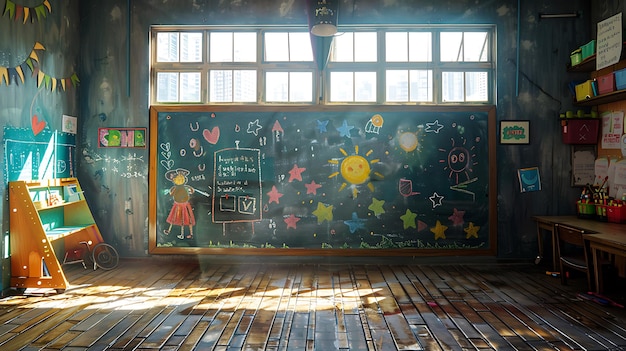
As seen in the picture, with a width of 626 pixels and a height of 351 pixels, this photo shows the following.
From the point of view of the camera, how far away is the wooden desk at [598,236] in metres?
3.52

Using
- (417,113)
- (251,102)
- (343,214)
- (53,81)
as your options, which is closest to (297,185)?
(343,214)

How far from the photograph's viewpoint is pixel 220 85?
5.42 meters

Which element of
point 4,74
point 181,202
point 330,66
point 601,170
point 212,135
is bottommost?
point 181,202

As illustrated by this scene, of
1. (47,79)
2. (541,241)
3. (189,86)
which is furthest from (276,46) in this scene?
(541,241)

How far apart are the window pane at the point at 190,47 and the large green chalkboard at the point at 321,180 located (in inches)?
24.4

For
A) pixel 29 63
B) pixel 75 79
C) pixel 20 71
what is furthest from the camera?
pixel 75 79

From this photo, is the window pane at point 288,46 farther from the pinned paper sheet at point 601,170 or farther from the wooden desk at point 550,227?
the pinned paper sheet at point 601,170

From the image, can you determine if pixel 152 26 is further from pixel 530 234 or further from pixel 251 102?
pixel 530 234

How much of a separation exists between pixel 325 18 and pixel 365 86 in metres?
1.01

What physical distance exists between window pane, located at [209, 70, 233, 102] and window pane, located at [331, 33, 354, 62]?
4.10 feet

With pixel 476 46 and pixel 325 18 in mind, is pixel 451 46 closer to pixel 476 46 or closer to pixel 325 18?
pixel 476 46

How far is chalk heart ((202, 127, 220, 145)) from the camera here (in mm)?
5332

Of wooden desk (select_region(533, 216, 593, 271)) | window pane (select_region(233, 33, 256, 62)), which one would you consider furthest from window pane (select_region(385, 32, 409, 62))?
wooden desk (select_region(533, 216, 593, 271))

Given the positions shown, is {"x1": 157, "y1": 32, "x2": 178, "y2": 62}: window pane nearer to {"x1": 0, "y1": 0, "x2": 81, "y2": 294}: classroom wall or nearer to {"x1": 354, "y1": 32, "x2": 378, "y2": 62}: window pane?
{"x1": 0, "y1": 0, "x2": 81, "y2": 294}: classroom wall
